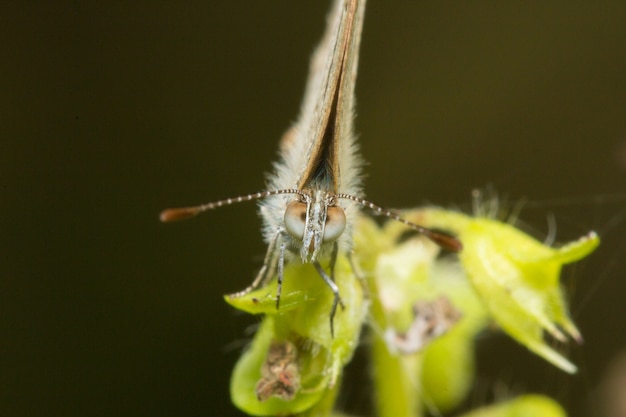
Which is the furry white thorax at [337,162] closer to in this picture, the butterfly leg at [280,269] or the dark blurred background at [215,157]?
the butterfly leg at [280,269]

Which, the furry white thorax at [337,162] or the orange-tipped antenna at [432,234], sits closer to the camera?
the furry white thorax at [337,162]

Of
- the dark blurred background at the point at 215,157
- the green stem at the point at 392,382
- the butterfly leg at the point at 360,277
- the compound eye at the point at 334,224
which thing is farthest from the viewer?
the dark blurred background at the point at 215,157

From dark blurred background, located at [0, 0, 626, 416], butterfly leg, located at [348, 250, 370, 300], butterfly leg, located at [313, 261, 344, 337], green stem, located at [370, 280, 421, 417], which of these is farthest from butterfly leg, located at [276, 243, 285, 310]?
dark blurred background, located at [0, 0, 626, 416]

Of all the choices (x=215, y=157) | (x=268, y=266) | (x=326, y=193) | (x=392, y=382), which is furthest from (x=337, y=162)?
(x=215, y=157)

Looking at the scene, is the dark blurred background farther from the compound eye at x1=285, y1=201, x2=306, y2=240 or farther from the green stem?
the compound eye at x1=285, y1=201, x2=306, y2=240

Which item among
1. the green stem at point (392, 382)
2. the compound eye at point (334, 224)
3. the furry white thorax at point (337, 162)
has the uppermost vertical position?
the furry white thorax at point (337, 162)

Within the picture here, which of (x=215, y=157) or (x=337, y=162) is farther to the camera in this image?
(x=215, y=157)

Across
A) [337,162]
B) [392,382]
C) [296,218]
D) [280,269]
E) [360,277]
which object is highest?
[337,162]

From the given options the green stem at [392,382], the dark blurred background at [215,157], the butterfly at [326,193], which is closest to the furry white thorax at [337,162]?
the butterfly at [326,193]

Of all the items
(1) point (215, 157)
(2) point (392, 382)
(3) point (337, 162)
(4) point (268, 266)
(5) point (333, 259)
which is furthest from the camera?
(1) point (215, 157)

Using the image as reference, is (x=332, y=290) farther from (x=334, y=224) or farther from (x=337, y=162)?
(x=337, y=162)
